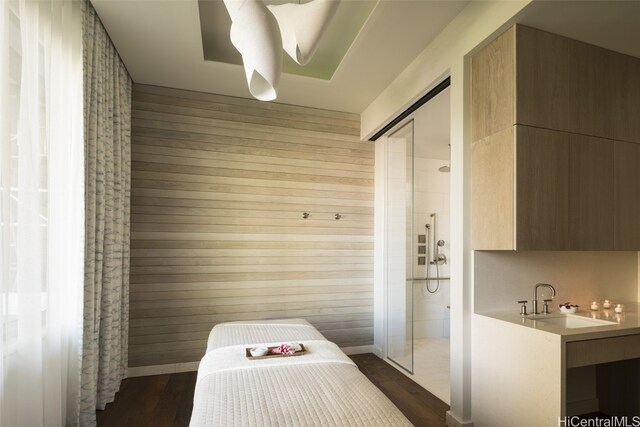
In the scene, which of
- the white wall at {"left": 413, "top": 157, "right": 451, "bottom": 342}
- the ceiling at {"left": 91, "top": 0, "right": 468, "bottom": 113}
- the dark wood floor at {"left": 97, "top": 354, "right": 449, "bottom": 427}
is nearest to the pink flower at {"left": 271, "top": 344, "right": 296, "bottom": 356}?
the dark wood floor at {"left": 97, "top": 354, "right": 449, "bottom": 427}

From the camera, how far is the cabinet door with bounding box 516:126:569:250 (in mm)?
1928

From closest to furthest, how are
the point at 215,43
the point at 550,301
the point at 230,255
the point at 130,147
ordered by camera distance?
1. the point at 550,301
2. the point at 215,43
3. the point at 130,147
4. the point at 230,255

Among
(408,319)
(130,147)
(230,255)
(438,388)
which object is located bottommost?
(438,388)

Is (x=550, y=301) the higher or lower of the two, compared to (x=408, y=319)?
higher

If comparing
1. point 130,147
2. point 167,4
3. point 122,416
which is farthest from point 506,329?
point 130,147

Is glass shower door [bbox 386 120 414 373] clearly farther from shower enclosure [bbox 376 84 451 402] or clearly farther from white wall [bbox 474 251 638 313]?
white wall [bbox 474 251 638 313]

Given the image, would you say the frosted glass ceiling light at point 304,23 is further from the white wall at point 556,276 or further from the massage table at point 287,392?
the white wall at point 556,276

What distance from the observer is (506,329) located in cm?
199

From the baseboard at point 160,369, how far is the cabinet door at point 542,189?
2912mm

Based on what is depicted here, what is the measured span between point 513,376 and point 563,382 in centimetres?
28

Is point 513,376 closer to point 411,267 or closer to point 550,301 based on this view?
point 550,301

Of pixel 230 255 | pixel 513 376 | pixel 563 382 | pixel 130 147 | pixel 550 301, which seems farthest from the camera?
pixel 230 255

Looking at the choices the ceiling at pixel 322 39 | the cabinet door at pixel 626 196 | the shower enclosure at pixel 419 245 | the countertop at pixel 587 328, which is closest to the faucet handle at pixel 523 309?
the countertop at pixel 587 328

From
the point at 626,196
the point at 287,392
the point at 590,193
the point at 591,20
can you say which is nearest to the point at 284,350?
the point at 287,392
